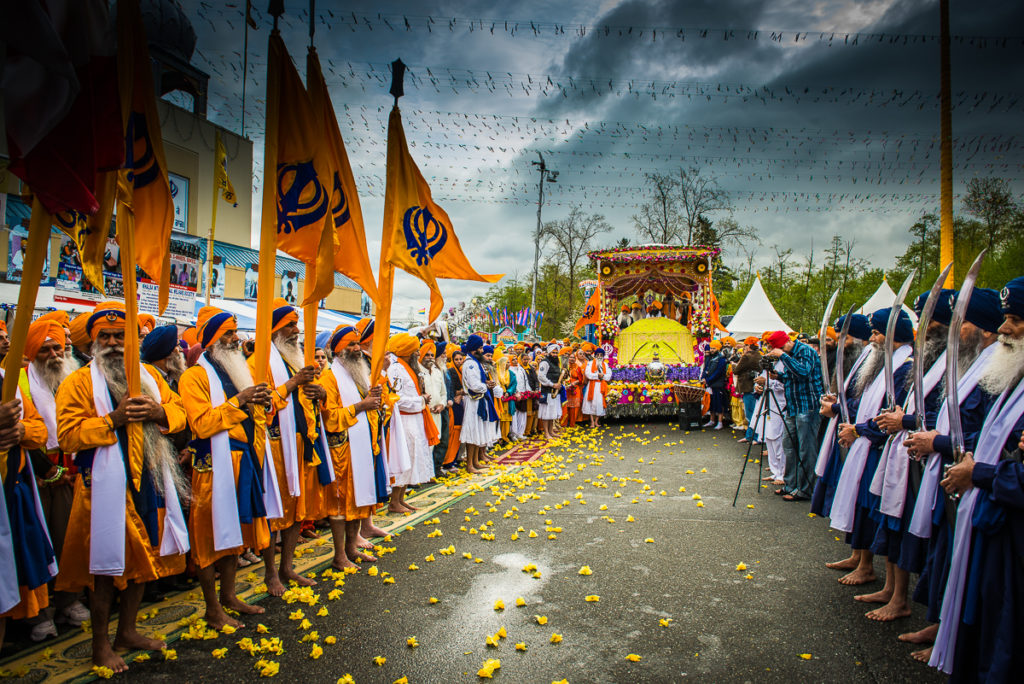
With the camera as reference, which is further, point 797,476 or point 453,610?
point 797,476

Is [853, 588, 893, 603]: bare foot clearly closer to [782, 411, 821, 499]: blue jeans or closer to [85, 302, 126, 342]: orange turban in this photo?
[782, 411, 821, 499]: blue jeans

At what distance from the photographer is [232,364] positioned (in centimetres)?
410

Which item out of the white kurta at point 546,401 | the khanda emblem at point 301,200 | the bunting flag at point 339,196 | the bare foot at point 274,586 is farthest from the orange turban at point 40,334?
the white kurta at point 546,401

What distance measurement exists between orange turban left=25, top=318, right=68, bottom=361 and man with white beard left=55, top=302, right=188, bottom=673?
2.84 feet

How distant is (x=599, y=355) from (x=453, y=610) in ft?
39.9

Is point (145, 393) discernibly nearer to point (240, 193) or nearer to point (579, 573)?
point (579, 573)

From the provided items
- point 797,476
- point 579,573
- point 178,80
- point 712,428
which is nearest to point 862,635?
point 579,573

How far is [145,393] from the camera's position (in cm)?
354

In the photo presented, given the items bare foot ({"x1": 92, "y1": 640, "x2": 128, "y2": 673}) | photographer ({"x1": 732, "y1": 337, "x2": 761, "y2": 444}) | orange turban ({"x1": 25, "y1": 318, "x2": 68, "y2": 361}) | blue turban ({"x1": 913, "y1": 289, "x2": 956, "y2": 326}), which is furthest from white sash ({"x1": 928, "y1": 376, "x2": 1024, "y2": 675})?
orange turban ({"x1": 25, "y1": 318, "x2": 68, "y2": 361})

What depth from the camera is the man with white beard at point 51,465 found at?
376 centimetres

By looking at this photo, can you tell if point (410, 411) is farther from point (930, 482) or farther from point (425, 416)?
point (930, 482)

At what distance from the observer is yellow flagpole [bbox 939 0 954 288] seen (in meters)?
7.82

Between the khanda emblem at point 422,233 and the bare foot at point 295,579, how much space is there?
9.09ft

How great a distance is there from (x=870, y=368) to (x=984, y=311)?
173 centimetres
